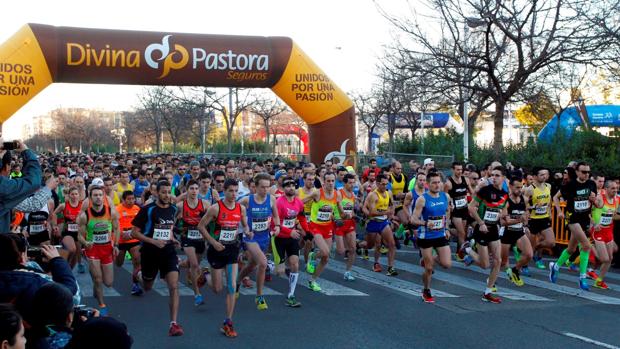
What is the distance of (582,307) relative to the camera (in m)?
8.92

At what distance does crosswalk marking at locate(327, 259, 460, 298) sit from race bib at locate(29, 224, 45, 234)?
4.77 m

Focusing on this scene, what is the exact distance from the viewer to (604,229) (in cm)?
1048

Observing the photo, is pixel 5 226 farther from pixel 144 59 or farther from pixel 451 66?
pixel 451 66

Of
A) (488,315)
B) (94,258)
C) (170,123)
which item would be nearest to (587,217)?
(488,315)

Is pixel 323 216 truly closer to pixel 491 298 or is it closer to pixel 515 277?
pixel 491 298

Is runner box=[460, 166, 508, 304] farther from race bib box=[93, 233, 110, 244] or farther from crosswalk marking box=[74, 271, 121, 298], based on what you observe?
crosswalk marking box=[74, 271, 121, 298]

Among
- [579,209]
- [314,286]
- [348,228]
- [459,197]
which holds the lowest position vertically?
[314,286]

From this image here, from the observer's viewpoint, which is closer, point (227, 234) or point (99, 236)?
point (227, 234)

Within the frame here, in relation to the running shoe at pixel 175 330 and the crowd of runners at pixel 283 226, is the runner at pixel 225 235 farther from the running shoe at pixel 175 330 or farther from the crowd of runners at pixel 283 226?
the running shoe at pixel 175 330

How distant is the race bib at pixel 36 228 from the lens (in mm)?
9547

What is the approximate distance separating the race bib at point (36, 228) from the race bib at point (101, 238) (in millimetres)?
1546

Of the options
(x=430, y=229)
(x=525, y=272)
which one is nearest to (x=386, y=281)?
(x=430, y=229)

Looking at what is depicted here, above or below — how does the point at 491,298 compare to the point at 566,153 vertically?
below

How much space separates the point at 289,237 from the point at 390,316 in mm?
1830
